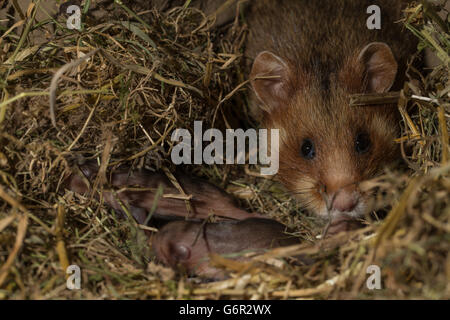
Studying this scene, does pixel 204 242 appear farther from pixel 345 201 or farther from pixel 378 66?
pixel 378 66

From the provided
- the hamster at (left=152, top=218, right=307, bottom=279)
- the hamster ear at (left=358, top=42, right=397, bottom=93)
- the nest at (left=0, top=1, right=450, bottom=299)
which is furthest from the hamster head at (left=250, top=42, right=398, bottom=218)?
the hamster at (left=152, top=218, right=307, bottom=279)

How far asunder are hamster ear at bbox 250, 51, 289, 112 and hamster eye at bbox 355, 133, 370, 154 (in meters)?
0.71

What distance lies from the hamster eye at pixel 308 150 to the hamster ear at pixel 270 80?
46 cm

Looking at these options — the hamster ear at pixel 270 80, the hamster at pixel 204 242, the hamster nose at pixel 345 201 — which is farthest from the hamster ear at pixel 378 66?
the hamster at pixel 204 242

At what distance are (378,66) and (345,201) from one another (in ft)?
3.77

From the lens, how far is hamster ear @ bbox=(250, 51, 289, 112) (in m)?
3.76

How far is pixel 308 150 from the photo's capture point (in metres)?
3.67

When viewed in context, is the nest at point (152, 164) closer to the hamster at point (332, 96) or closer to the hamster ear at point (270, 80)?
the hamster at point (332, 96)

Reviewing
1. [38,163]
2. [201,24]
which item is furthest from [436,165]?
[38,163]

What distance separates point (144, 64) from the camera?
12.0 feet

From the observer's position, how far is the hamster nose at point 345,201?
3.29 meters

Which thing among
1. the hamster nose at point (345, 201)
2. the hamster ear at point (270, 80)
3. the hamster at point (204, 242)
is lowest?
the hamster at point (204, 242)

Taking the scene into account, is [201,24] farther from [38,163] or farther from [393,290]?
[393,290]

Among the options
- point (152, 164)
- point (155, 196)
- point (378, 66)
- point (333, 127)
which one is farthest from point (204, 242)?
point (378, 66)
